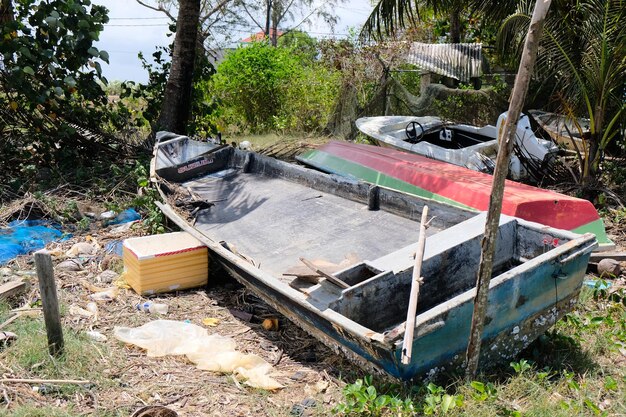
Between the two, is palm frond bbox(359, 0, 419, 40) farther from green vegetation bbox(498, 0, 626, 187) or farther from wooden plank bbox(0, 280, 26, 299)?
wooden plank bbox(0, 280, 26, 299)

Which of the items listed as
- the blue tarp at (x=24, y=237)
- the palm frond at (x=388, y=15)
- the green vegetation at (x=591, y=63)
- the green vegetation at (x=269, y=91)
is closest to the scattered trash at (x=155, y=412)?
the blue tarp at (x=24, y=237)

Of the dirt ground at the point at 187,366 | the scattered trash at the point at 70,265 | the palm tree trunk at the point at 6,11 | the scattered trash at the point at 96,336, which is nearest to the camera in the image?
the dirt ground at the point at 187,366

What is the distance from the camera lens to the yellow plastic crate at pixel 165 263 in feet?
18.9

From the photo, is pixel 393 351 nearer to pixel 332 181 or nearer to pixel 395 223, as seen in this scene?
pixel 395 223

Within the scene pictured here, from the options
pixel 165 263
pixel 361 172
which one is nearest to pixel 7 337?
pixel 165 263

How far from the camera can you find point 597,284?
547cm

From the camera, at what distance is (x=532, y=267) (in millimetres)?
4258

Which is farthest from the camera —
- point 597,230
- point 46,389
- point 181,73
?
point 181,73

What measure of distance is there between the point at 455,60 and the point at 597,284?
859 cm

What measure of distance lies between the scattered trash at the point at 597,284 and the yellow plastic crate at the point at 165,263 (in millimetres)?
3657

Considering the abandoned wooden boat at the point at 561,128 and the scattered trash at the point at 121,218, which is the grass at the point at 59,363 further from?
the abandoned wooden boat at the point at 561,128

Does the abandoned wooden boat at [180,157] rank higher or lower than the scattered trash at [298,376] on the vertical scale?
higher

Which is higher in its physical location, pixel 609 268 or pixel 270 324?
pixel 609 268

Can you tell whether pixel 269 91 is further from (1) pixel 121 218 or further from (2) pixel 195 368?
(2) pixel 195 368
